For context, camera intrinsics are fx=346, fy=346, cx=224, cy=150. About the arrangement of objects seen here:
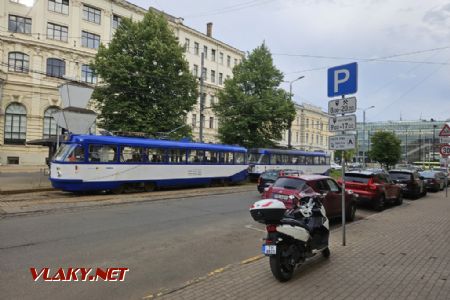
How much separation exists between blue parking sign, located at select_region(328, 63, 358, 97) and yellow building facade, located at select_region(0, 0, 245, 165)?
30856 millimetres

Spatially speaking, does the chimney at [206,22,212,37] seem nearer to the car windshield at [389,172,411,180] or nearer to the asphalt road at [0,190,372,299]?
the car windshield at [389,172,411,180]

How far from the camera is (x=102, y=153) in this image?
53.2ft

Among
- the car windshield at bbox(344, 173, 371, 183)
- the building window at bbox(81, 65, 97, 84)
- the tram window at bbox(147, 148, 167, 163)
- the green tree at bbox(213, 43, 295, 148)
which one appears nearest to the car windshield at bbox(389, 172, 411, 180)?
the car windshield at bbox(344, 173, 371, 183)

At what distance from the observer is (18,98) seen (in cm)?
3788

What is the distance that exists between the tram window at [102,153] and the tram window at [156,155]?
2127 millimetres

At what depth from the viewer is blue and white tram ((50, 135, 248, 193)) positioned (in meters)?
15.2

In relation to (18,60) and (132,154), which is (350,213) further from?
(18,60)

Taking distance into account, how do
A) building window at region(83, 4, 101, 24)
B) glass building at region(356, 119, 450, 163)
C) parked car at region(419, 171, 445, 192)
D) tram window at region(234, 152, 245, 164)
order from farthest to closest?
glass building at region(356, 119, 450, 163), building window at region(83, 4, 101, 24), tram window at region(234, 152, 245, 164), parked car at region(419, 171, 445, 192)

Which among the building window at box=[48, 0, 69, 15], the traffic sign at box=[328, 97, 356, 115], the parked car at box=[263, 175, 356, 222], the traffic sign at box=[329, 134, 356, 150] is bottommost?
the parked car at box=[263, 175, 356, 222]

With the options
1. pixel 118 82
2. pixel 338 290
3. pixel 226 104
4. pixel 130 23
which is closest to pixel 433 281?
pixel 338 290

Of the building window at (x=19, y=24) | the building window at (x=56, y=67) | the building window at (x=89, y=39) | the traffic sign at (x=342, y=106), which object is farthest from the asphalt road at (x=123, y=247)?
the building window at (x=89, y=39)

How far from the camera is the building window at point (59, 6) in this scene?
129 ft

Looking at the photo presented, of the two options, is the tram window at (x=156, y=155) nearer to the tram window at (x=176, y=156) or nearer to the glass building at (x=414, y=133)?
the tram window at (x=176, y=156)

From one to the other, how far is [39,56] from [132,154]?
2847cm
